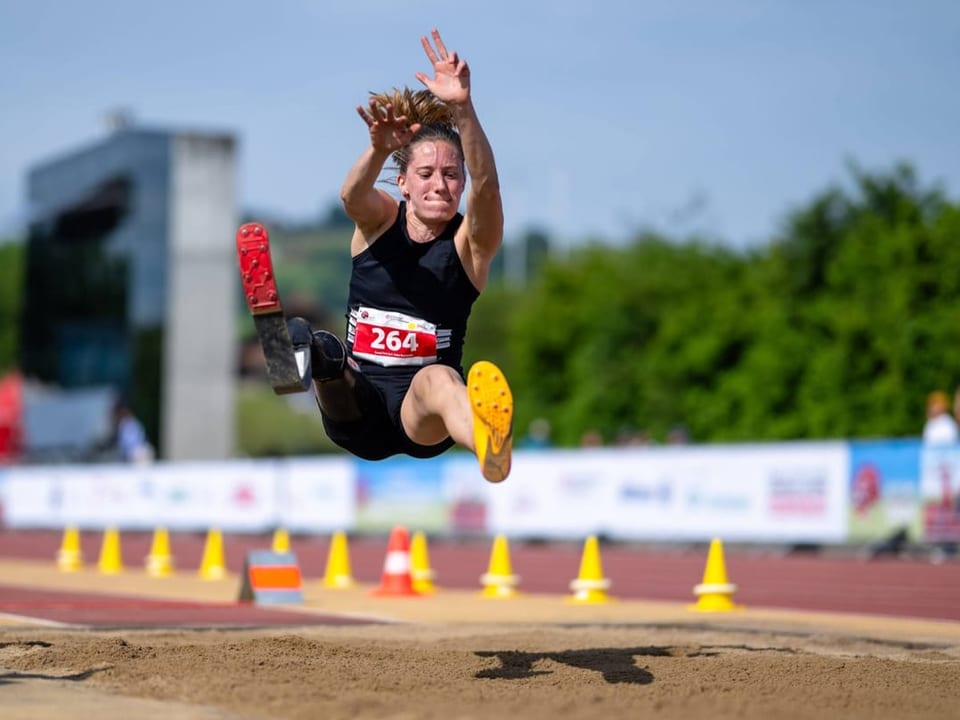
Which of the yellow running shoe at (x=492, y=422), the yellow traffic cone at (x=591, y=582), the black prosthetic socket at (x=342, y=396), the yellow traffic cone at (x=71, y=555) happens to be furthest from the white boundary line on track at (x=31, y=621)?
the yellow traffic cone at (x=71, y=555)

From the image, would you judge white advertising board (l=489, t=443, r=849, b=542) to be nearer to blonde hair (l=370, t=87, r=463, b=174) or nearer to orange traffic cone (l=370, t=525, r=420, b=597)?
orange traffic cone (l=370, t=525, r=420, b=597)

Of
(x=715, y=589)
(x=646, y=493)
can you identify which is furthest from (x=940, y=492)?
(x=715, y=589)

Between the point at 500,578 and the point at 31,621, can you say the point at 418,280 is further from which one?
the point at 500,578

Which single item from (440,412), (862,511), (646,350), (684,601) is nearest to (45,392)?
(646,350)

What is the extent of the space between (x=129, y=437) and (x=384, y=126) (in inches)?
1055

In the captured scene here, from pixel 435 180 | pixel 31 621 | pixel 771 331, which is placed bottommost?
pixel 31 621

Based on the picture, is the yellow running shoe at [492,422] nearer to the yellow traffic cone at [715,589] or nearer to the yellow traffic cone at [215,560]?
the yellow traffic cone at [715,589]

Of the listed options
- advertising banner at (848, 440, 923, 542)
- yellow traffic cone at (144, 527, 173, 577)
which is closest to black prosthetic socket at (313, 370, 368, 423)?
yellow traffic cone at (144, 527, 173, 577)

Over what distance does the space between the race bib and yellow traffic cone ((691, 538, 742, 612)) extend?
5315 mm

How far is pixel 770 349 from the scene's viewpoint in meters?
37.2

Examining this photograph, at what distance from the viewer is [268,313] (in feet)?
24.4

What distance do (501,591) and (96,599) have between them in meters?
3.68

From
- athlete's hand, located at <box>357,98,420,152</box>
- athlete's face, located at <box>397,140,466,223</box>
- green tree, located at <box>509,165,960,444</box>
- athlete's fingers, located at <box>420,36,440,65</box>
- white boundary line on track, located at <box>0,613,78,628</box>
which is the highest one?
green tree, located at <box>509,165,960,444</box>

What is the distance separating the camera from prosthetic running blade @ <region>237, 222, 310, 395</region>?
7379 mm
